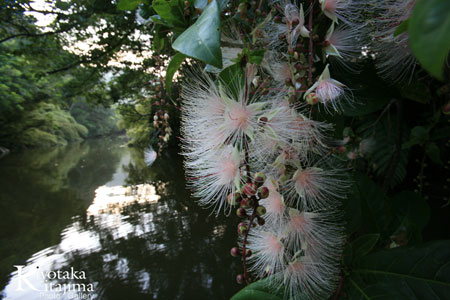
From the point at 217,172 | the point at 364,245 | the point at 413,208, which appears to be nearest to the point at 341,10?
the point at 217,172

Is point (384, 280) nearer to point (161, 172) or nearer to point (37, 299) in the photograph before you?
point (37, 299)

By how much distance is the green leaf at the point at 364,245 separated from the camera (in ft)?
2.09

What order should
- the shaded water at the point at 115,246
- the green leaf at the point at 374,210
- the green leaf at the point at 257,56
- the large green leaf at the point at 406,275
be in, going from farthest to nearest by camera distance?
1. the shaded water at the point at 115,246
2. the green leaf at the point at 374,210
3. the large green leaf at the point at 406,275
4. the green leaf at the point at 257,56

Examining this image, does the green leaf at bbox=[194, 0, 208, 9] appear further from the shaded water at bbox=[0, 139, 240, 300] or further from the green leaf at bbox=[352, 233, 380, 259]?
the shaded water at bbox=[0, 139, 240, 300]

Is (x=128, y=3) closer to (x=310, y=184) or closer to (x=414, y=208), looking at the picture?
(x=310, y=184)

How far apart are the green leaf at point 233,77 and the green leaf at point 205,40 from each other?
0.09 metres

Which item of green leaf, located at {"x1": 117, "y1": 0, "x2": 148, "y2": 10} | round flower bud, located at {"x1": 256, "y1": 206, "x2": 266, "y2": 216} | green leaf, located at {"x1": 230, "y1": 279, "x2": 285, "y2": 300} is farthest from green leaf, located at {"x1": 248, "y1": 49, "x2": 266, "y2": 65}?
green leaf, located at {"x1": 230, "y1": 279, "x2": 285, "y2": 300}

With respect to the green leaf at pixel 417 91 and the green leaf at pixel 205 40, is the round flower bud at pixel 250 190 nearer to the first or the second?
the green leaf at pixel 205 40

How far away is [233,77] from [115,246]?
282 cm

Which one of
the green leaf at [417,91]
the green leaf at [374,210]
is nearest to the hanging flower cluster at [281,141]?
the green leaf at [374,210]

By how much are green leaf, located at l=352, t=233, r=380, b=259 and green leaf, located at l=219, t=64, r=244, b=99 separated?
483mm

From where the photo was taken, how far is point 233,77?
425 mm

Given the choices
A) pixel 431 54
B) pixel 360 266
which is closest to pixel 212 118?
pixel 431 54

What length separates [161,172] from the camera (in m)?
6.32
